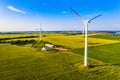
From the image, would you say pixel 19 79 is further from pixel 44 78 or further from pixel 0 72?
pixel 0 72

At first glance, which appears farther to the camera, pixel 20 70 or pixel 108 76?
pixel 20 70

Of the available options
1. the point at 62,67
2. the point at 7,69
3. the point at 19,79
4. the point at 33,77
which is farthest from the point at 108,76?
the point at 7,69

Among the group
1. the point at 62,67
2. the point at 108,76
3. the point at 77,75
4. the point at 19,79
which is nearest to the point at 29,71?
the point at 19,79

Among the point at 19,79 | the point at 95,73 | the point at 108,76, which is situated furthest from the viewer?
A: the point at 95,73

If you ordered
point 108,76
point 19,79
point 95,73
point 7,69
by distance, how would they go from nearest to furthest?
point 19,79, point 108,76, point 95,73, point 7,69


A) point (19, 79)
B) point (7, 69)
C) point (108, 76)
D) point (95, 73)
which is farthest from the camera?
point (7, 69)

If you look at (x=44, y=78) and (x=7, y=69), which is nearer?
(x=44, y=78)

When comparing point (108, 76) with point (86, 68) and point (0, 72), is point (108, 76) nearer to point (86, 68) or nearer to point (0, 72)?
point (86, 68)

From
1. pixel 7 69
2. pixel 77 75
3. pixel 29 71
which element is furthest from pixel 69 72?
pixel 7 69
